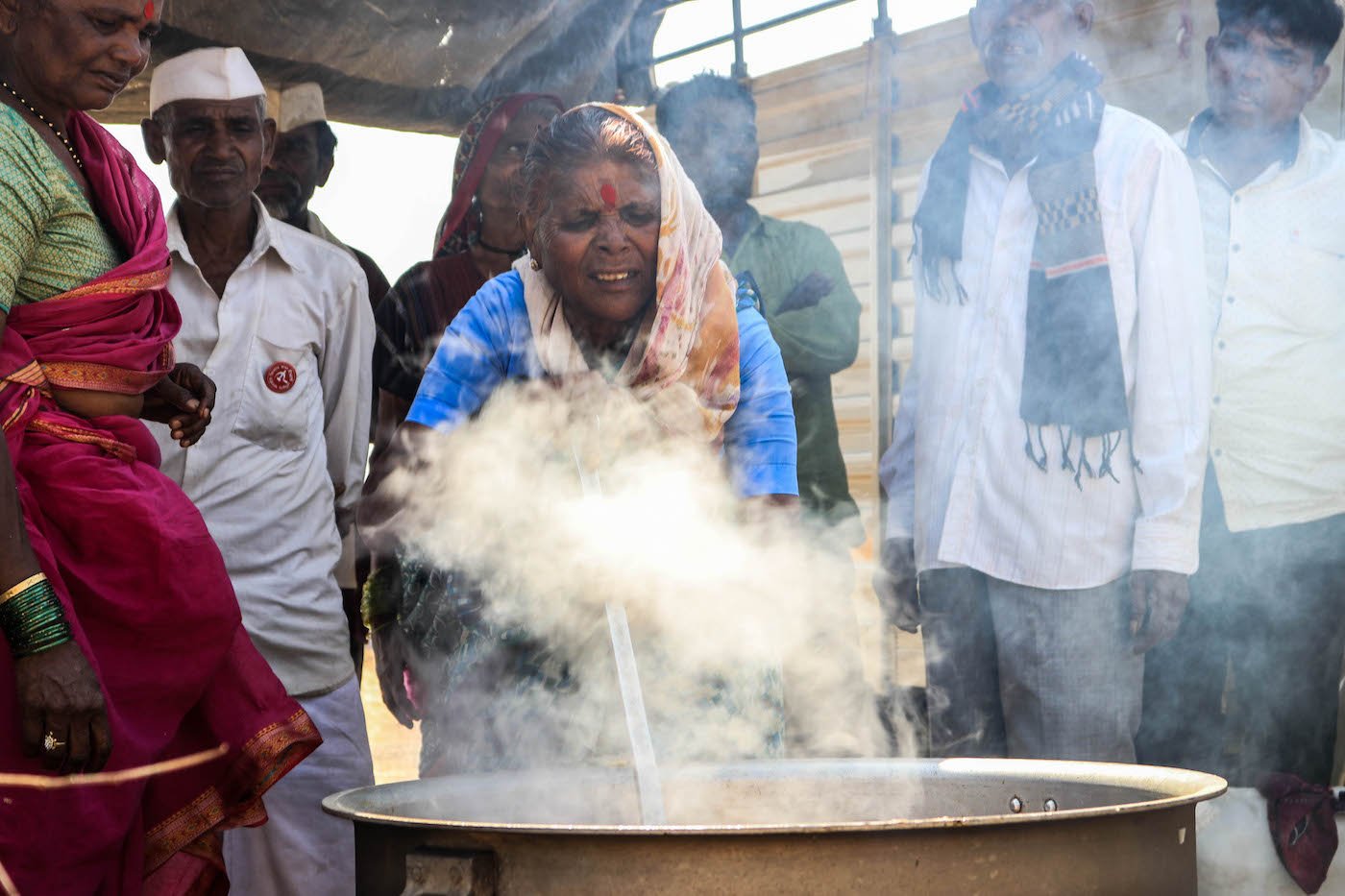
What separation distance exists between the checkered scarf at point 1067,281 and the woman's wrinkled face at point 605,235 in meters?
1.08

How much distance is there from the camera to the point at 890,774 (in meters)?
2.46

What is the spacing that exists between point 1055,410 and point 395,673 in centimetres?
155

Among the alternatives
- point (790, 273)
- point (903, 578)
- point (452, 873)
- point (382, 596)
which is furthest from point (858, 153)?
point (452, 873)

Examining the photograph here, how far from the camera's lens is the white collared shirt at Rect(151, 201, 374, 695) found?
10.7 ft

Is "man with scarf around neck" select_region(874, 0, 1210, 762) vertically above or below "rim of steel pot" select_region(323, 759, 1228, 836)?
above

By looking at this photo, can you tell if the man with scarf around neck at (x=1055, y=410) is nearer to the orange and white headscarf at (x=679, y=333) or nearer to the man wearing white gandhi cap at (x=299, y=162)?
the orange and white headscarf at (x=679, y=333)

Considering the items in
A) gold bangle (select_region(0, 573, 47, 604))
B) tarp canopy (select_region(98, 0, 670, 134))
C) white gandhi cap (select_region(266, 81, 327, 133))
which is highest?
tarp canopy (select_region(98, 0, 670, 134))

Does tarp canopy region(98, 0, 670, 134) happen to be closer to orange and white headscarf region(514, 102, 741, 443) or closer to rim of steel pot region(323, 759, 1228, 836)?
orange and white headscarf region(514, 102, 741, 443)

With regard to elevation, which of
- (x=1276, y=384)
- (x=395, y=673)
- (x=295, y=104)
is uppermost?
(x=295, y=104)

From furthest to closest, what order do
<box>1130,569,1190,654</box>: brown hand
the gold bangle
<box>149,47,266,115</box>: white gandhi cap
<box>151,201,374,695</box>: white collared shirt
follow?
<box>149,47,266,115</box>: white gandhi cap → <box>151,201,374,695</box>: white collared shirt → <box>1130,569,1190,654</box>: brown hand → the gold bangle

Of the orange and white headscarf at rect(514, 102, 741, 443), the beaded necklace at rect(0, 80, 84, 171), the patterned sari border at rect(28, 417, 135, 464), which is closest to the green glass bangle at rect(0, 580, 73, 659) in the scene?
the patterned sari border at rect(28, 417, 135, 464)

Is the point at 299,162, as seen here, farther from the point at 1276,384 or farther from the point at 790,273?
the point at 1276,384

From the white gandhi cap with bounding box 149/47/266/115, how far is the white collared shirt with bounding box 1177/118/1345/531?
2.43m

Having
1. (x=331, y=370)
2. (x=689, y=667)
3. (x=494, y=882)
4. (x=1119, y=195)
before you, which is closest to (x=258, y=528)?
(x=331, y=370)
